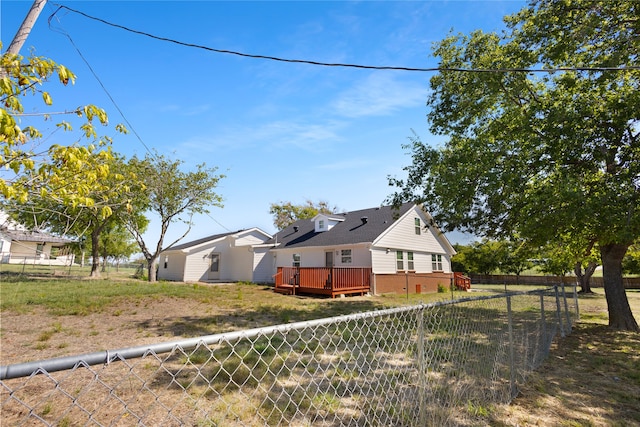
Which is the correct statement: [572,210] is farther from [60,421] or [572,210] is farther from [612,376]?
[60,421]

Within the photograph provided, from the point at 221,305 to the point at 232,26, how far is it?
30.3ft

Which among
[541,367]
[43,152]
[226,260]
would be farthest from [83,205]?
[226,260]

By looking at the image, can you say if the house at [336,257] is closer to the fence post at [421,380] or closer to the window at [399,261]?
the window at [399,261]

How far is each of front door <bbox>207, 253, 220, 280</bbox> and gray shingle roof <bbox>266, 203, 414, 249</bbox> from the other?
5.09 metres

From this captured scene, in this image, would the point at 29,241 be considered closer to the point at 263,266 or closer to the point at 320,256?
the point at 320,256

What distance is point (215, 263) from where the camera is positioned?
1065 inches

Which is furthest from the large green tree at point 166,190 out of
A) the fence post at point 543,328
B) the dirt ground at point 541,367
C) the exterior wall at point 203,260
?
the fence post at point 543,328

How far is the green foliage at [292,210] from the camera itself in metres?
45.7

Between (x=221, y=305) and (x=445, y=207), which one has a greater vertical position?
(x=445, y=207)

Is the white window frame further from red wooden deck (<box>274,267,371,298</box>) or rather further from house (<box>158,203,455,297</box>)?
red wooden deck (<box>274,267,371,298</box>)

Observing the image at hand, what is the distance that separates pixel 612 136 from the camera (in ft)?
25.4

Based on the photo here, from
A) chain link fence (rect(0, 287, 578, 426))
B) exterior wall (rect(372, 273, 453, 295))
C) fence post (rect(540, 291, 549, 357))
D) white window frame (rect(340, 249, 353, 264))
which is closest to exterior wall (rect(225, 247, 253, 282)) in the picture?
white window frame (rect(340, 249, 353, 264))

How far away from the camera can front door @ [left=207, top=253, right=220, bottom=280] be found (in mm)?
26700

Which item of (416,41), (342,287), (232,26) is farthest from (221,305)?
(416,41)
